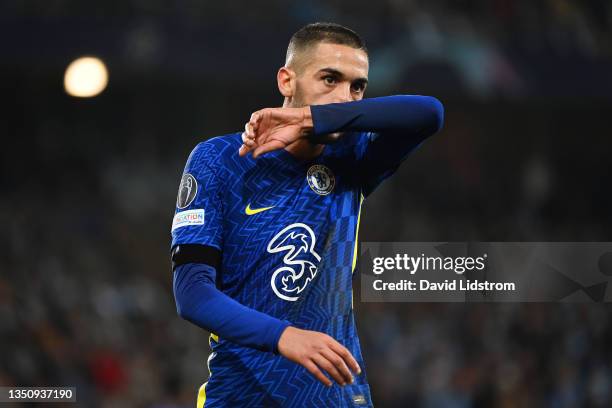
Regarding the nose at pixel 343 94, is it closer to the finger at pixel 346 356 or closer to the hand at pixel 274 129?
the hand at pixel 274 129

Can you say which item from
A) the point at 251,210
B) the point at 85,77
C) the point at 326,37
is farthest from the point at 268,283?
the point at 85,77

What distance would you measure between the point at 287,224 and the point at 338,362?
58cm

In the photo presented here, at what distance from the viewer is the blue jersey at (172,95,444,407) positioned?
96.3 inches

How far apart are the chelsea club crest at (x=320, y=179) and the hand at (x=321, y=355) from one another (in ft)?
1.99

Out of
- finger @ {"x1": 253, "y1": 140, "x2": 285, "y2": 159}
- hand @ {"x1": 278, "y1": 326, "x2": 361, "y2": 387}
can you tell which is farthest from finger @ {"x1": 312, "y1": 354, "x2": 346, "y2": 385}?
finger @ {"x1": 253, "y1": 140, "x2": 285, "y2": 159}

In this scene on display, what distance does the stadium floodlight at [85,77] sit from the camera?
10820mm

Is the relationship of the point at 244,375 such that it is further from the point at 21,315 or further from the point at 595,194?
the point at 595,194

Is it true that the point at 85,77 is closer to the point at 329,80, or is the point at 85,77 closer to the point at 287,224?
the point at 329,80

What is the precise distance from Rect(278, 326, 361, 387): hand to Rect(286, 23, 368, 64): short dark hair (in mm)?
996

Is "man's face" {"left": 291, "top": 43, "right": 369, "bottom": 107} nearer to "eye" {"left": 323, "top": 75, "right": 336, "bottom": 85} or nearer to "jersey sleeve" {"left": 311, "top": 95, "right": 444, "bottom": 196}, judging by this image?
"eye" {"left": 323, "top": 75, "right": 336, "bottom": 85}

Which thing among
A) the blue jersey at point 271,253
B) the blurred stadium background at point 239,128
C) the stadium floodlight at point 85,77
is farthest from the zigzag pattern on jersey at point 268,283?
the stadium floodlight at point 85,77

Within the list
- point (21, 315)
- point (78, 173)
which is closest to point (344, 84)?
point (21, 315)

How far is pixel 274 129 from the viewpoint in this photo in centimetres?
240

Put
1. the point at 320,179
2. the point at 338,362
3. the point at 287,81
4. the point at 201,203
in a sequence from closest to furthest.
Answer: the point at 338,362
the point at 201,203
the point at 320,179
the point at 287,81
